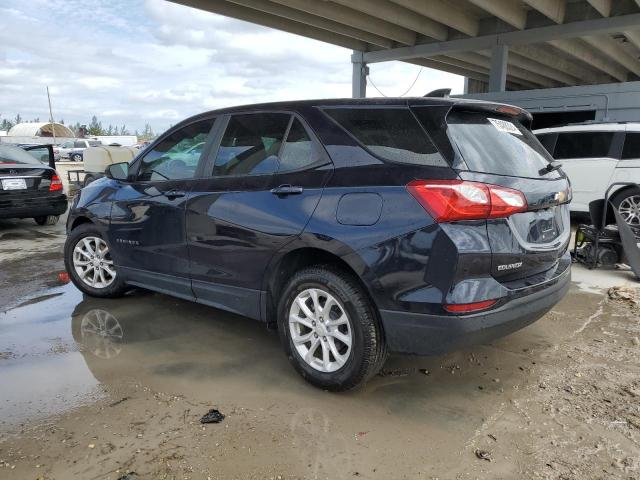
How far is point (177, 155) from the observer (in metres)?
4.02

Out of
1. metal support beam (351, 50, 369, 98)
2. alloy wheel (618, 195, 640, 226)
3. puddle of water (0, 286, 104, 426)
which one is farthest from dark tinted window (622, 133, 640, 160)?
metal support beam (351, 50, 369, 98)

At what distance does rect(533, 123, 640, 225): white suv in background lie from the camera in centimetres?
828

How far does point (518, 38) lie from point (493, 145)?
681 inches

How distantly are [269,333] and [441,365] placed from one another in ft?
4.52

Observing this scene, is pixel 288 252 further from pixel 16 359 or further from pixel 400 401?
pixel 16 359

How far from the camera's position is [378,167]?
279 cm

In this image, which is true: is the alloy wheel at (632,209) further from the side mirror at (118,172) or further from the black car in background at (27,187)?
the black car in background at (27,187)

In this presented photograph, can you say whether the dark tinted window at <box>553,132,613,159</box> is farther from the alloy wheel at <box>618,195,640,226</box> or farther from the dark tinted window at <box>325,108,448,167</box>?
the dark tinted window at <box>325,108,448,167</box>

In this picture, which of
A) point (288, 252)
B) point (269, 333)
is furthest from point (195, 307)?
point (288, 252)

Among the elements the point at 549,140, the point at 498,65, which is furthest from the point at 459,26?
the point at 549,140

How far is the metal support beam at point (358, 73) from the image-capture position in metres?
21.9

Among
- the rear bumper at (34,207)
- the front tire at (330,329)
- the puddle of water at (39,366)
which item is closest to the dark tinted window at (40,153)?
the rear bumper at (34,207)

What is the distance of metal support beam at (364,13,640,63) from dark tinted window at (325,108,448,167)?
16.6 m

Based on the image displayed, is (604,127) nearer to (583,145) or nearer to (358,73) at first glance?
(583,145)
